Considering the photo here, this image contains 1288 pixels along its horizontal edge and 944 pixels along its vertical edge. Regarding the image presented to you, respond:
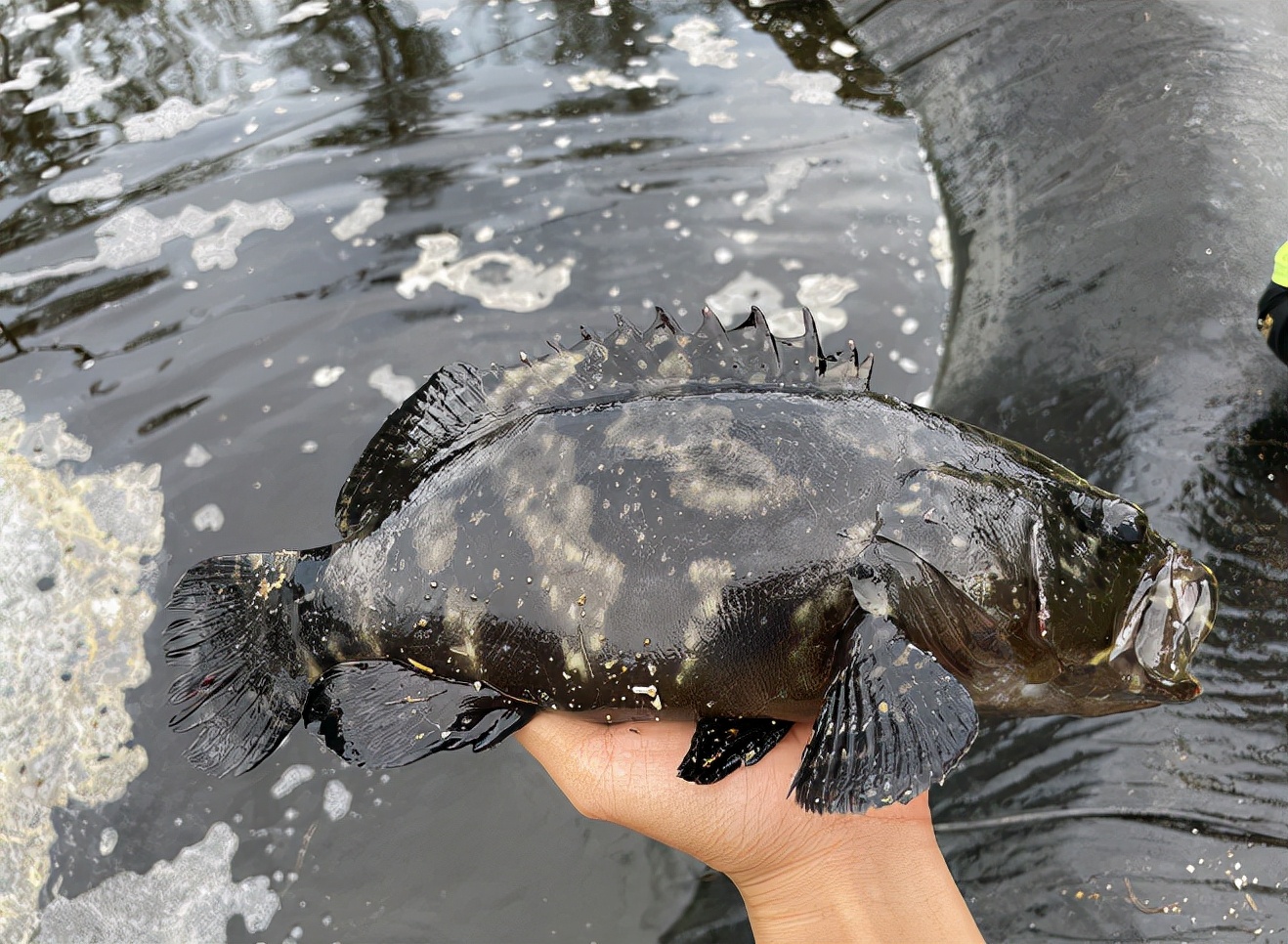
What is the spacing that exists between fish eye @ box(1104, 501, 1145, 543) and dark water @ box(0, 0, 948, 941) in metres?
1.95

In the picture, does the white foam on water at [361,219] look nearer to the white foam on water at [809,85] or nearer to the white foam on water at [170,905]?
the white foam on water at [809,85]

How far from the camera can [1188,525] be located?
3430 millimetres

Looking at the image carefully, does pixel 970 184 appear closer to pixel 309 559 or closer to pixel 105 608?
pixel 309 559

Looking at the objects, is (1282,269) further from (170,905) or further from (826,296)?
(170,905)

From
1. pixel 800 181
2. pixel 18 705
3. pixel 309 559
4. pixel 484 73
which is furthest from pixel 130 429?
pixel 800 181

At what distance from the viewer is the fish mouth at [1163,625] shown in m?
2.42

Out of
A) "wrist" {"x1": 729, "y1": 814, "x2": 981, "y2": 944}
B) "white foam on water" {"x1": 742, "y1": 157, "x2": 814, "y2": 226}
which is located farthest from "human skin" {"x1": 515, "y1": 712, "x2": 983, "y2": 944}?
"white foam on water" {"x1": 742, "y1": 157, "x2": 814, "y2": 226}

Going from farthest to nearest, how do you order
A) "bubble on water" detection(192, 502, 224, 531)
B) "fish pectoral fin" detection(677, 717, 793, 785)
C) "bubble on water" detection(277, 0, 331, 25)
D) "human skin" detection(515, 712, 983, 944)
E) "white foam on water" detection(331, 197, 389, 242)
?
"bubble on water" detection(277, 0, 331, 25) < "white foam on water" detection(331, 197, 389, 242) < "bubble on water" detection(192, 502, 224, 531) < "human skin" detection(515, 712, 983, 944) < "fish pectoral fin" detection(677, 717, 793, 785)

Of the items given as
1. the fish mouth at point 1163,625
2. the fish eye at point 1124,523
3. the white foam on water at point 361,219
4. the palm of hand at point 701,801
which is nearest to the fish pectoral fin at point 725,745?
the palm of hand at point 701,801

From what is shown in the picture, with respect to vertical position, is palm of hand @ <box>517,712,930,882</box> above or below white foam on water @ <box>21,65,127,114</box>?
below

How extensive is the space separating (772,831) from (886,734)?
0.87 m

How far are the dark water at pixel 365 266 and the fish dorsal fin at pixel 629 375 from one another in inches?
54.8

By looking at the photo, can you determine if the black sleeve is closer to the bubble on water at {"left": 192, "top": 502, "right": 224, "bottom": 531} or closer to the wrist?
the wrist

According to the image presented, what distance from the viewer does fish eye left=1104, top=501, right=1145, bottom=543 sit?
7.90 feet
